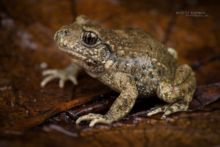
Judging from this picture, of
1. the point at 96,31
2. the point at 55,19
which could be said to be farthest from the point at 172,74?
the point at 55,19

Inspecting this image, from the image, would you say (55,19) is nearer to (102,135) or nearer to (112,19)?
(112,19)

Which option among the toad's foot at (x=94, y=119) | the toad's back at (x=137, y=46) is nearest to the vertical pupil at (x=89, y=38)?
the toad's back at (x=137, y=46)

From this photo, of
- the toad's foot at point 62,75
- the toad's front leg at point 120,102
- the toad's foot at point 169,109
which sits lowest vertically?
the toad's foot at point 169,109

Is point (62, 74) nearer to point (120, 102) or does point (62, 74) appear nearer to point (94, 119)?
point (120, 102)

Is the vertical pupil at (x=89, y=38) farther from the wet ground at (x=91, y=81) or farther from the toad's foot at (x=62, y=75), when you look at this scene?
the toad's foot at (x=62, y=75)

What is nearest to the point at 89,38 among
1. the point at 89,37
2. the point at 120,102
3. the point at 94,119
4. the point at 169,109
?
the point at 89,37

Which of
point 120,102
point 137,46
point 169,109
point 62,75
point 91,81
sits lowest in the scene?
point 169,109

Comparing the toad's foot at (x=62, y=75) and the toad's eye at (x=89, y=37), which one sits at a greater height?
the toad's eye at (x=89, y=37)
